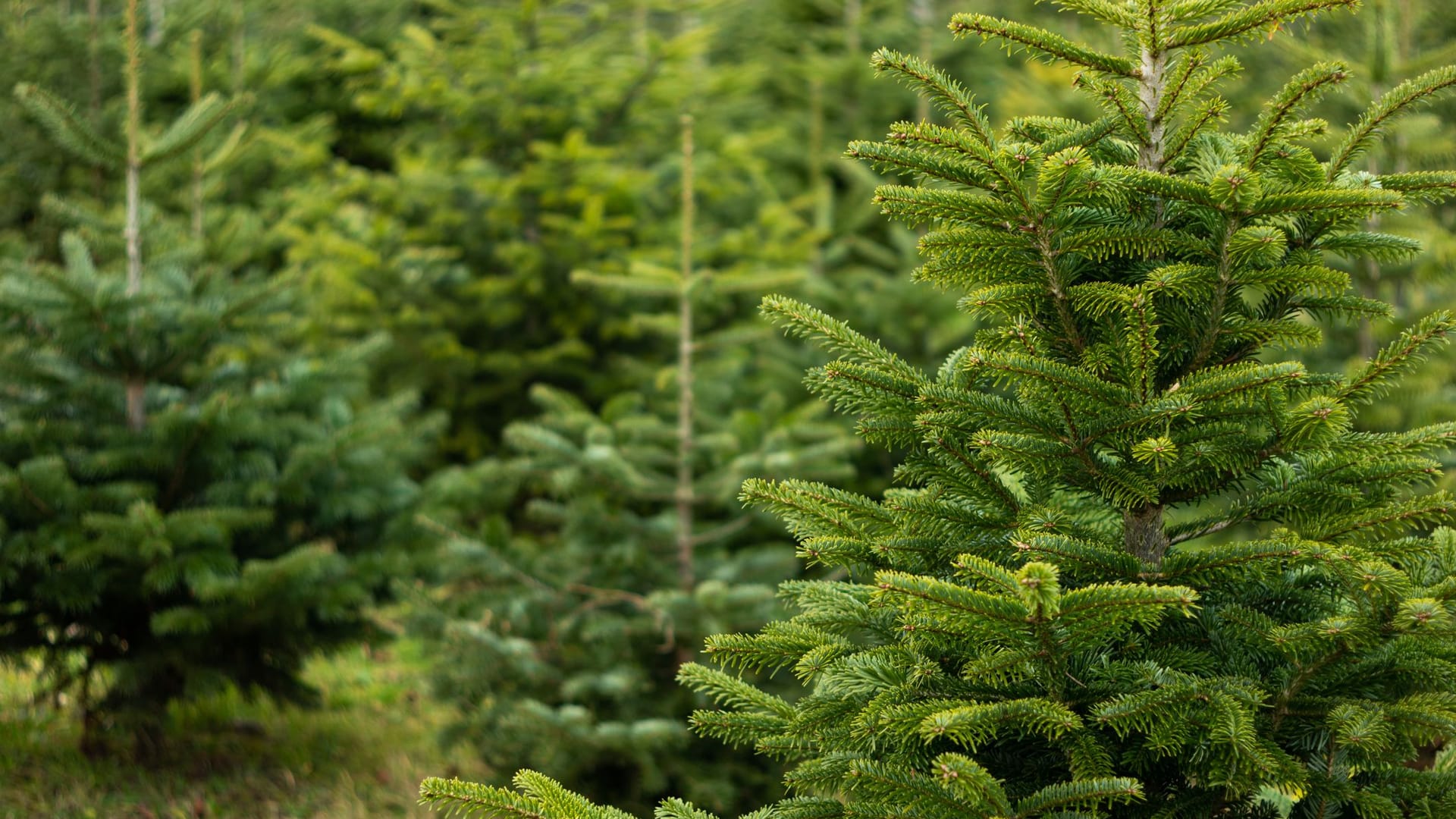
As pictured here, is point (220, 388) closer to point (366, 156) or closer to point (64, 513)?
point (64, 513)

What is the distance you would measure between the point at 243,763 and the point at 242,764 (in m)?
0.01

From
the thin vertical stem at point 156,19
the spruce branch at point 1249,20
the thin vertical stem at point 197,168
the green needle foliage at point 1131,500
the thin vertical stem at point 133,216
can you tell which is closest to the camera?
the green needle foliage at point 1131,500

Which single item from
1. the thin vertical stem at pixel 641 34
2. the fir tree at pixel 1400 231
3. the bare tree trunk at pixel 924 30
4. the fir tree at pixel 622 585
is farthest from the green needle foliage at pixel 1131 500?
the bare tree trunk at pixel 924 30

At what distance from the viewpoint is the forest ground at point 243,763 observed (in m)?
5.18

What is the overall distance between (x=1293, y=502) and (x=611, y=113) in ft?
24.9

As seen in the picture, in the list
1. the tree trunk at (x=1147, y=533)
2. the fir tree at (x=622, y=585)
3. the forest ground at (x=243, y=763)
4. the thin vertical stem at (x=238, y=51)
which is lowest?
the forest ground at (x=243, y=763)

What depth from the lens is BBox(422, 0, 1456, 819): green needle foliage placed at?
7.09 ft

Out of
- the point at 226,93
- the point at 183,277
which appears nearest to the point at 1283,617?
the point at 183,277

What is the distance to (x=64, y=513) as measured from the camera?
5.07 m

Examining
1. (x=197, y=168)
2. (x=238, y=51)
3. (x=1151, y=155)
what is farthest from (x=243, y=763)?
(x=238, y=51)

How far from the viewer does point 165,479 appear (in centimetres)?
548

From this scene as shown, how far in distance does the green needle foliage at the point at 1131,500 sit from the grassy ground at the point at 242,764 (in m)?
3.68

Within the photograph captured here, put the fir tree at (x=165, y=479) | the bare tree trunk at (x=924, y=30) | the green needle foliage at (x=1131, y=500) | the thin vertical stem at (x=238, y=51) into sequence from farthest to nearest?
the bare tree trunk at (x=924, y=30)
the thin vertical stem at (x=238, y=51)
the fir tree at (x=165, y=479)
the green needle foliage at (x=1131, y=500)

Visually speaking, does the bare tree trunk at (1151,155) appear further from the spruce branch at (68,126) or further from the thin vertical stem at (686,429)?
the spruce branch at (68,126)
